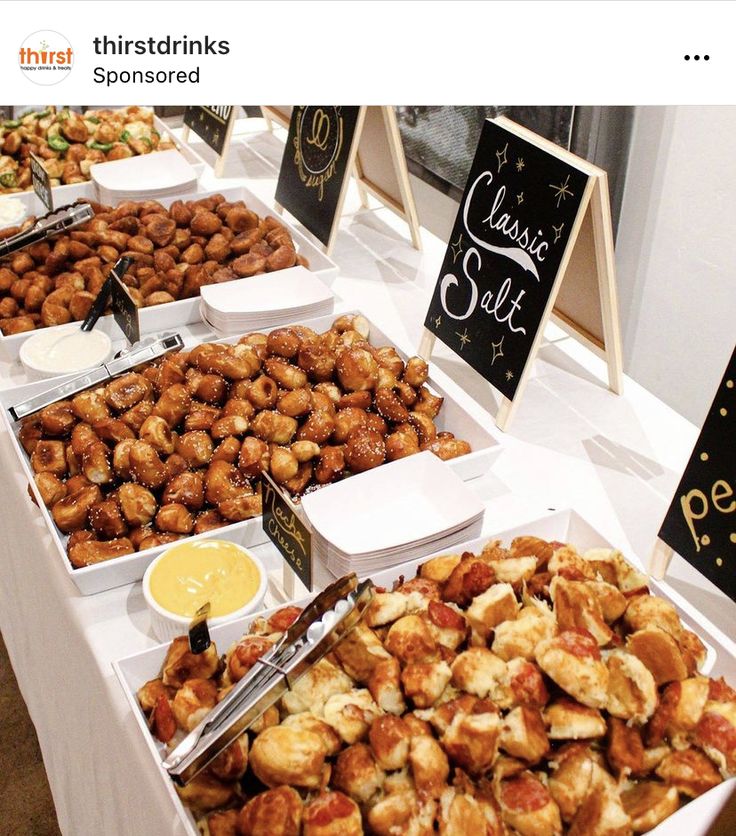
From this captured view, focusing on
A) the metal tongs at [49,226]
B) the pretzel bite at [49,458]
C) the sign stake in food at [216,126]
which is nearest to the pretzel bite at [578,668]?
the pretzel bite at [49,458]

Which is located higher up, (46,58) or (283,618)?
(46,58)

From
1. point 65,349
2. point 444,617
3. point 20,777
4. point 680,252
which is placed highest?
point 444,617

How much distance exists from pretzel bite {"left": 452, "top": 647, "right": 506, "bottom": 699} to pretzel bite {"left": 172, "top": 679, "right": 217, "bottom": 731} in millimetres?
332

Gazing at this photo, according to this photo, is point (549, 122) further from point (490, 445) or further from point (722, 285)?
point (490, 445)

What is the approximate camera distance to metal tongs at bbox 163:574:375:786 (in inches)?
43.8

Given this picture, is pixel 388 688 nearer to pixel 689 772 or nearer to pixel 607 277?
pixel 689 772

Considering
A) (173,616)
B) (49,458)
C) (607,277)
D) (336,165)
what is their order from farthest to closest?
(336,165) < (607,277) < (49,458) < (173,616)

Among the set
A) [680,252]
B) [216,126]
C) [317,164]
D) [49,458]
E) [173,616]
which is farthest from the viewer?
[680,252]

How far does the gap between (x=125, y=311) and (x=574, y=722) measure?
1.52 m

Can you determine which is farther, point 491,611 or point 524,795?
point 491,611

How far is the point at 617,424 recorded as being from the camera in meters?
2.12

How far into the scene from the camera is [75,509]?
5.58 ft

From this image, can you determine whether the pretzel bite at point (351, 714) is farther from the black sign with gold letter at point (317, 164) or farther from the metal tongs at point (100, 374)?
the black sign with gold letter at point (317, 164)

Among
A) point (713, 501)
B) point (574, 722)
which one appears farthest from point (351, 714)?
point (713, 501)
